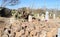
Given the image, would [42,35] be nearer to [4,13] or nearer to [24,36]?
[24,36]

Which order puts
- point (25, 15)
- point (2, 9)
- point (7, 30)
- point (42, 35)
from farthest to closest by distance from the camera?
1. point (2, 9)
2. point (25, 15)
3. point (7, 30)
4. point (42, 35)

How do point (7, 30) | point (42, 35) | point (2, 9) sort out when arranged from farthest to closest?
point (2, 9) < point (7, 30) < point (42, 35)

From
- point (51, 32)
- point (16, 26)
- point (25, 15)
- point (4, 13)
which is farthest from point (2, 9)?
point (51, 32)

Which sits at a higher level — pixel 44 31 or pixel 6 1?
pixel 6 1

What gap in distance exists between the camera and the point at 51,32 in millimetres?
6582

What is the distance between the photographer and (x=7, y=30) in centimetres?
688

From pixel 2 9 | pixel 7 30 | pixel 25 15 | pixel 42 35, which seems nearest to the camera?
pixel 42 35

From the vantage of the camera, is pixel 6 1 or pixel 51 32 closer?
pixel 51 32

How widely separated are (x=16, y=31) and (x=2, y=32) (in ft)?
1.50

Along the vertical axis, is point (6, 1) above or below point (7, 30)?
above

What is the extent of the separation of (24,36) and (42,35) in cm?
64

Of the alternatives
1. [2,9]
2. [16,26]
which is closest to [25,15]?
[2,9]

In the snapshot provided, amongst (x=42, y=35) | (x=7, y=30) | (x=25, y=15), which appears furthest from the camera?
(x=25, y=15)

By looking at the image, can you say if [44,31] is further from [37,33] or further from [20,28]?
[20,28]
